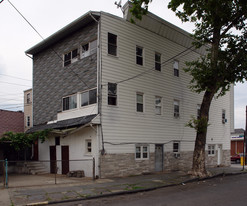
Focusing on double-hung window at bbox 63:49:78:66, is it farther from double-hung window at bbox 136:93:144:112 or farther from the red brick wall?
the red brick wall

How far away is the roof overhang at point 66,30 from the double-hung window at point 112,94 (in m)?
4.34

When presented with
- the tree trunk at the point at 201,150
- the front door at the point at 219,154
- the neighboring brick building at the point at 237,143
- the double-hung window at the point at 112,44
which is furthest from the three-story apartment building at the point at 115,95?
the neighboring brick building at the point at 237,143

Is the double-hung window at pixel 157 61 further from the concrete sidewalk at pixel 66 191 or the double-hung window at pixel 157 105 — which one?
the concrete sidewalk at pixel 66 191

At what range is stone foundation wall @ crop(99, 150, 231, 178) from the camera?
1602 centimetres

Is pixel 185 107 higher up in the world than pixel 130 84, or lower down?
lower down

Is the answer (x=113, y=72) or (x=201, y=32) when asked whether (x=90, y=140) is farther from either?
(x=201, y=32)

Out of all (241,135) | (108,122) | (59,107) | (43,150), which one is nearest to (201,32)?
(108,122)

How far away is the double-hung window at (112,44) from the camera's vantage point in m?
17.3

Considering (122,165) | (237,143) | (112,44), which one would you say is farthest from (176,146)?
(237,143)

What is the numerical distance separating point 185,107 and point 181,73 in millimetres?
2948

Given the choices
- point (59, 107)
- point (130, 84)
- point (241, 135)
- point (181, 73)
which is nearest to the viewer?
point (130, 84)

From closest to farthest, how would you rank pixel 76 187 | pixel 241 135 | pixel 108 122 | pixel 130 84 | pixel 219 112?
pixel 76 187
pixel 108 122
pixel 130 84
pixel 219 112
pixel 241 135

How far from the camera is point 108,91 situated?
16.8 m

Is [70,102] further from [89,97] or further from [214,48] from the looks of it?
[214,48]
